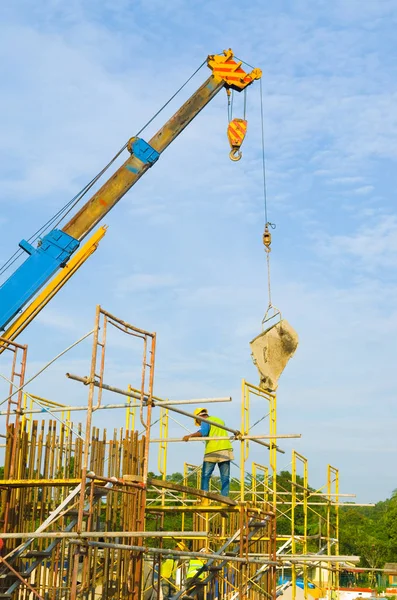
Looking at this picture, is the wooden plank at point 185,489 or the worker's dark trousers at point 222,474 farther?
the worker's dark trousers at point 222,474

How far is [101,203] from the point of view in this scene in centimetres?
1680

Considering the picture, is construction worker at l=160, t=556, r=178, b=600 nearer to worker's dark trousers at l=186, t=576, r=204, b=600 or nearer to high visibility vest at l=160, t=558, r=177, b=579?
high visibility vest at l=160, t=558, r=177, b=579

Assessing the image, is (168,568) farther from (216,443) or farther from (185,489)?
(185,489)

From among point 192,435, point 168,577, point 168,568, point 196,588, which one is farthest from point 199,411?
point 168,568

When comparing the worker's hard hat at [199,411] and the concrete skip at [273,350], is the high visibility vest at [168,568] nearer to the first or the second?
the worker's hard hat at [199,411]

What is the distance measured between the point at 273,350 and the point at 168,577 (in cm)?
580

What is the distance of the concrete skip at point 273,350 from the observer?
14664mm

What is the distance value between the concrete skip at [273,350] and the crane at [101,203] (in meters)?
4.00

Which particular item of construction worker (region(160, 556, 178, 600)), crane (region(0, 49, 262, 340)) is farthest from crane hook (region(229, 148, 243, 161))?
construction worker (region(160, 556, 178, 600))

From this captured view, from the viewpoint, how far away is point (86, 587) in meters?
10.9

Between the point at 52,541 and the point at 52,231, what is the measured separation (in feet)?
20.6

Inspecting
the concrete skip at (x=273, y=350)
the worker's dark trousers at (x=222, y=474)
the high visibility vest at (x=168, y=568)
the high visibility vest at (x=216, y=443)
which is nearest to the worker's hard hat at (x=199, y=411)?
the high visibility vest at (x=216, y=443)

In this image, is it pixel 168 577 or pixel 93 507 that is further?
pixel 168 577

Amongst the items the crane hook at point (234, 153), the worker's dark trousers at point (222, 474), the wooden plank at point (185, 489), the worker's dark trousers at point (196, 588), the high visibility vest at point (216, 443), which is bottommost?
the worker's dark trousers at point (196, 588)
